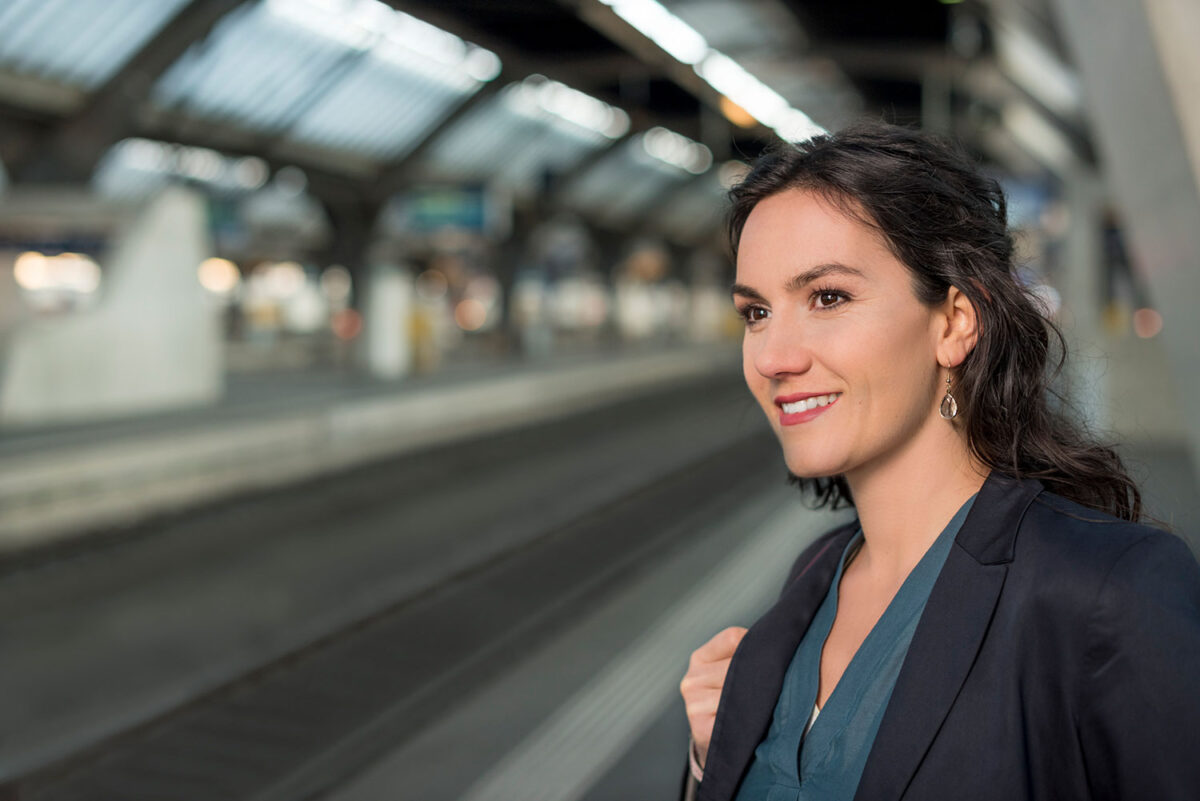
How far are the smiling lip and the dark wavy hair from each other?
168 mm

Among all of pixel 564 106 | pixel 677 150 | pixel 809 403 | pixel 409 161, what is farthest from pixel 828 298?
pixel 677 150

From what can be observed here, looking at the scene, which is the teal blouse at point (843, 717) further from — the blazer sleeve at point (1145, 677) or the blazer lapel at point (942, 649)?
the blazer sleeve at point (1145, 677)

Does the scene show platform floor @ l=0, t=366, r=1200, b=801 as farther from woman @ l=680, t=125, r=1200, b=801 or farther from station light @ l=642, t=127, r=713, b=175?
station light @ l=642, t=127, r=713, b=175

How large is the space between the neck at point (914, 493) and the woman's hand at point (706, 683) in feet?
0.81

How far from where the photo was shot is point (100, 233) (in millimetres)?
15562

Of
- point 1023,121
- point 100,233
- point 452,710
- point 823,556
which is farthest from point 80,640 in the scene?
point 1023,121

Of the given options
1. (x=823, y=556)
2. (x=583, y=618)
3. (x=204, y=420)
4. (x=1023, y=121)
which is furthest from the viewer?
(x=1023, y=121)

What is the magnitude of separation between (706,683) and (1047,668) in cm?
52

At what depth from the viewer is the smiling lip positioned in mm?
1400

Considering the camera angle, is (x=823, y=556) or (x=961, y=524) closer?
(x=961, y=524)

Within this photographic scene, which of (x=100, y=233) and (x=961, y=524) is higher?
(x=100, y=233)

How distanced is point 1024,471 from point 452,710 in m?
4.33

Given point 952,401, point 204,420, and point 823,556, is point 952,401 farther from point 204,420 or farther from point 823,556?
point 204,420

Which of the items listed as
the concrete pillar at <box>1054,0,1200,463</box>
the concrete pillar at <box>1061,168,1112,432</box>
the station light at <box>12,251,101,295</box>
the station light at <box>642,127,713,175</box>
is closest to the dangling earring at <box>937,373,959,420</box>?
the concrete pillar at <box>1054,0,1200,463</box>
